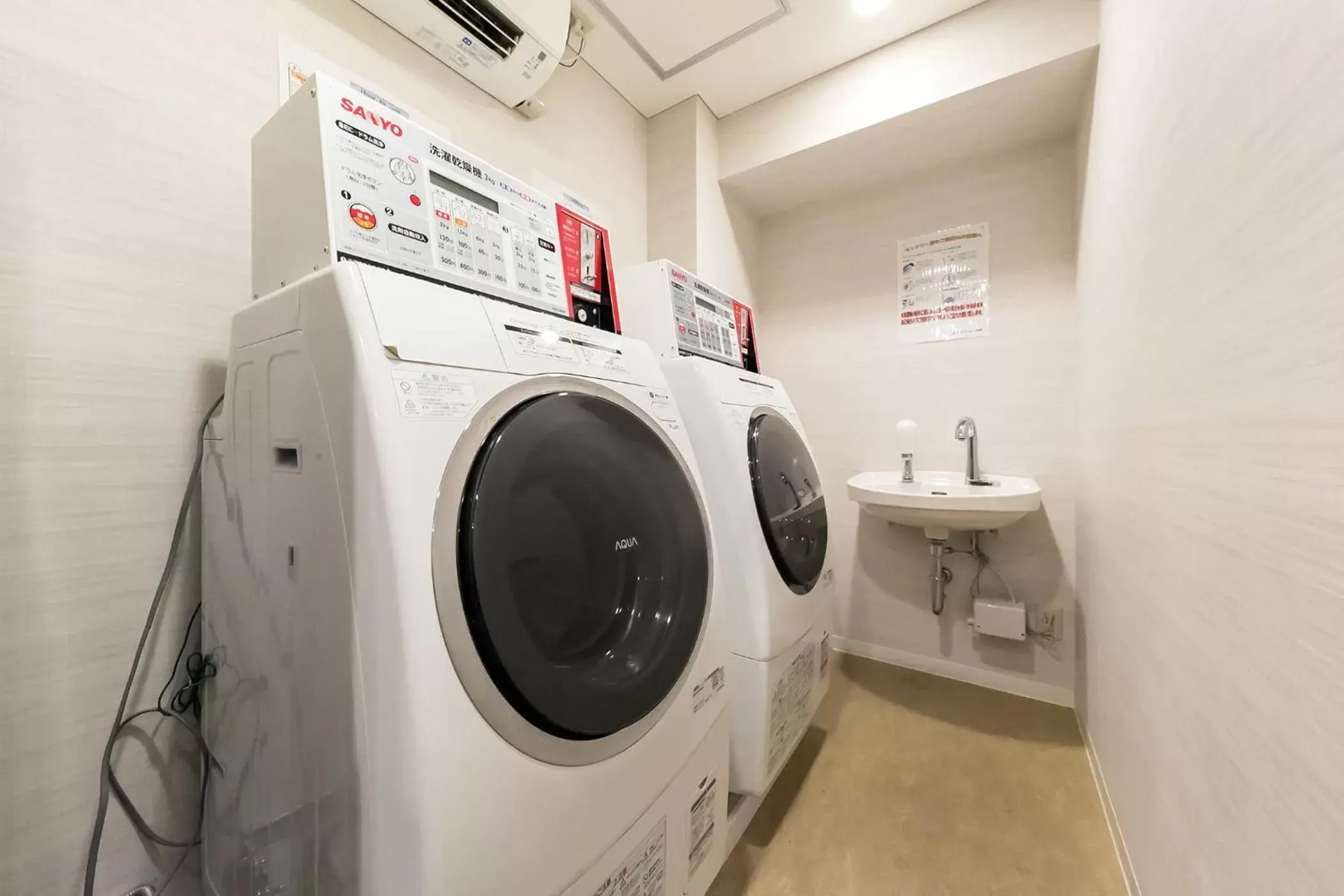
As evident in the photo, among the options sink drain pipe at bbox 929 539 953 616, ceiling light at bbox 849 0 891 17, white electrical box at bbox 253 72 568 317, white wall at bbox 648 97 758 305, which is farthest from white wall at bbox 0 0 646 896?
sink drain pipe at bbox 929 539 953 616

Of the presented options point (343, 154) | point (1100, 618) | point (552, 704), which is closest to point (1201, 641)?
point (1100, 618)

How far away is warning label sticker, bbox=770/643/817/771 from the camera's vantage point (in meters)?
1.00

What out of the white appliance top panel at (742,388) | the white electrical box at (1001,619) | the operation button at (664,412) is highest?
the white appliance top panel at (742,388)

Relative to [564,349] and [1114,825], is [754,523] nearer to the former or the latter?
[564,349]

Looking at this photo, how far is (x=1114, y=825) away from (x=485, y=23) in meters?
2.33

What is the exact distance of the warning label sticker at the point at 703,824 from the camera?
28.0 inches

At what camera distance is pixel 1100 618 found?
1160 millimetres

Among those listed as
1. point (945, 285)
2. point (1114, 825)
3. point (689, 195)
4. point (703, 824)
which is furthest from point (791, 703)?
point (689, 195)

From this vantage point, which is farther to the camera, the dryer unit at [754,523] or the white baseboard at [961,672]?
the white baseboard at [961,672]

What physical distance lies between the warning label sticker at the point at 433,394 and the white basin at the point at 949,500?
1.32 metres

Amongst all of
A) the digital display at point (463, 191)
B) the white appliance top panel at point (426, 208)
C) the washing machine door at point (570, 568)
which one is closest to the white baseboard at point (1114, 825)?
the washing machine door at point (570, 568)

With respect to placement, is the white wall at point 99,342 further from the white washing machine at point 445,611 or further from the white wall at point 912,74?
the white wall at point 912,74

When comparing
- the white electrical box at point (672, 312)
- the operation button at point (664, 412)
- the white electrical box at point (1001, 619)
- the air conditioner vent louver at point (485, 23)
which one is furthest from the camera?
the white electrical box at point (1001, 619)

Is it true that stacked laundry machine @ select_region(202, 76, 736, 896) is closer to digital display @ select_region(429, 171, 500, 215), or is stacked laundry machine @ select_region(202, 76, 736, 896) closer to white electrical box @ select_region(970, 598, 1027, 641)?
digital display @ select_region(429, 171, 500, 215)
